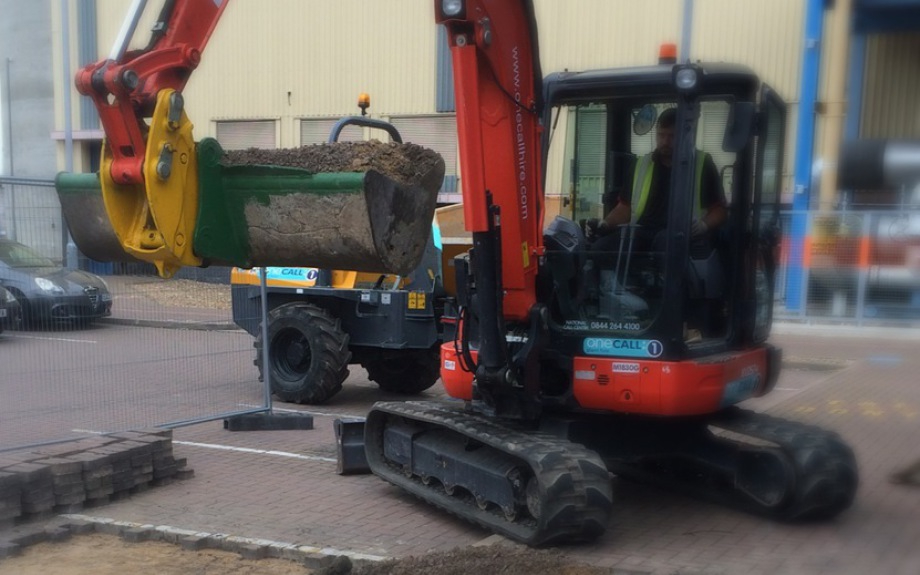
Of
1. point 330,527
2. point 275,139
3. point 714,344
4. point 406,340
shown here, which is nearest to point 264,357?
point 406,340

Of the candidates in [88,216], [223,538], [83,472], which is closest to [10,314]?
[83,472]

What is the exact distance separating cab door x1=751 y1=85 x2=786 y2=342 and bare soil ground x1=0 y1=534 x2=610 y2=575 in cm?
225

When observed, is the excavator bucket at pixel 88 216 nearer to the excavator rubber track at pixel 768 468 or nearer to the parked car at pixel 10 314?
the parked car at pixel 10 314

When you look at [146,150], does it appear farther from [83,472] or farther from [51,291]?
[51,291]

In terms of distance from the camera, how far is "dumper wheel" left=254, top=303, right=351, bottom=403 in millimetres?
9977

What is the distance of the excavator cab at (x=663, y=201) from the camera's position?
573 centimetres

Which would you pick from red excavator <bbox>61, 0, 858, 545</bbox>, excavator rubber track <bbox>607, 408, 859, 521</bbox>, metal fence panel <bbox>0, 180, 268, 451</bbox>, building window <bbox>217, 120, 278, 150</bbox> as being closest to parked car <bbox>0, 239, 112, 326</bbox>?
metal fence panel <bbox>0, 180, 268, 451</bbox>

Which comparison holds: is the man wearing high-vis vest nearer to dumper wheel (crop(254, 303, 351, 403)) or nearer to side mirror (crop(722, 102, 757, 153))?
side mirror (crop(722, 102, 757, 153))

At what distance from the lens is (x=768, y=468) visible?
6.14 metres

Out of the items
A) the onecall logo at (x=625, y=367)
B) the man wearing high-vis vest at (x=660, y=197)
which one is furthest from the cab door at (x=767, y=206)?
the onecall logo at (x=625, y=367)

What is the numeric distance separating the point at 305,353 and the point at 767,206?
5.50 metres

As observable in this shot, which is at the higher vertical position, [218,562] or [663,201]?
[663,201]

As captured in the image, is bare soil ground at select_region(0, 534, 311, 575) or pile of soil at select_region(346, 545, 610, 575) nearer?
pile of soil at select_region(346, 545, 610, 575)

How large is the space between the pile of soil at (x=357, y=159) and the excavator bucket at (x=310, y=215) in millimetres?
12
